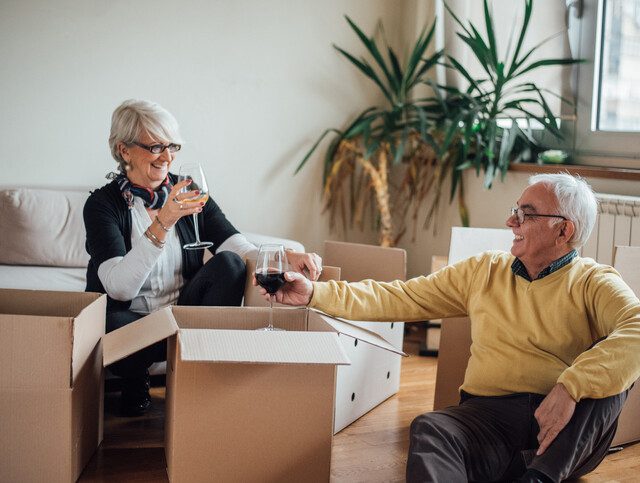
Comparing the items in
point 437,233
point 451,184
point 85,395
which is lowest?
point 85,395

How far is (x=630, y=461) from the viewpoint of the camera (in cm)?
238

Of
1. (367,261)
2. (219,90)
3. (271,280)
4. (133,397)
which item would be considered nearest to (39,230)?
(133,397)

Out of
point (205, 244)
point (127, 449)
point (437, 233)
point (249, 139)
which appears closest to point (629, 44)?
point (437, 233)

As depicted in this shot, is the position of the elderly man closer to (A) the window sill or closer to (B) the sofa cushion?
(A) the window sill

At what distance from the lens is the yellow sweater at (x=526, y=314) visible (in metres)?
1.78

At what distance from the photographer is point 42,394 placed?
1.90 metres

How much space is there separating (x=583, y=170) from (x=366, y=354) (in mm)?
1356

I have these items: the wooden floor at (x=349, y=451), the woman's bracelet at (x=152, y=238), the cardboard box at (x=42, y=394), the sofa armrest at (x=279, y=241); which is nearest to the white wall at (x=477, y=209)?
the sofa armrest at (x=279, y=241)

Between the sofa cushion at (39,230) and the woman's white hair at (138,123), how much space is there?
878 mm

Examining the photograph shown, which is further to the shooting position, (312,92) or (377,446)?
(312,92)

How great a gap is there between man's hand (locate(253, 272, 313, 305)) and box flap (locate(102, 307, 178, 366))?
1.05 feet

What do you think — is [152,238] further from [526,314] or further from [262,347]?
[526,314]

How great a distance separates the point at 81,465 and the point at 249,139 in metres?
2.27

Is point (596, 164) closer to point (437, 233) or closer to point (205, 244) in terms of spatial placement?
point (437, 233)
